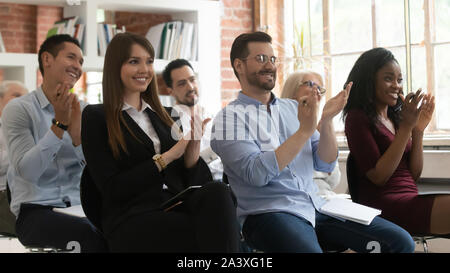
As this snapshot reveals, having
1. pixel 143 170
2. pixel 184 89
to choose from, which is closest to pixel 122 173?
pixel 143 170

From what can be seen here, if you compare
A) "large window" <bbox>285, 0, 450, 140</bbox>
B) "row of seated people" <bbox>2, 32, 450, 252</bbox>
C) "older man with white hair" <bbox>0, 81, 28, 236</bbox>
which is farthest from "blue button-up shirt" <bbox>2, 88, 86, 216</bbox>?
"large window" <bbox>285, 0, 450, 140</bbox>

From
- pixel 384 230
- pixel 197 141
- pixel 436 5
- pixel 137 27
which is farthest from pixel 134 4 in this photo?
pixel 384 230

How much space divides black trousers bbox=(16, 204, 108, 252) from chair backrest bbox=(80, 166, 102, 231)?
68mm

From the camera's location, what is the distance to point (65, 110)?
2408 millimetres

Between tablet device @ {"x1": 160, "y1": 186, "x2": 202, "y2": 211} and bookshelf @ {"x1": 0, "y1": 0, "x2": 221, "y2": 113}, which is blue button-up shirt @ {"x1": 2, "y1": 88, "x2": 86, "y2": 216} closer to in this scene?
tablet device @ {"x1": 160, "y1": 186, "x2": 202, "y2": 211}

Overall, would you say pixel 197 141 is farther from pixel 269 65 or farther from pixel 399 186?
pixel 399 186

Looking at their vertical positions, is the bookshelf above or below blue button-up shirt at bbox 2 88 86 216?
above

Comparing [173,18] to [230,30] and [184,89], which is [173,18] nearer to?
[230,30]

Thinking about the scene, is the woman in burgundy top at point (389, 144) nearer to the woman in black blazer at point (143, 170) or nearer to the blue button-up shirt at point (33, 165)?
the woman in black blazer at point (143, 170)

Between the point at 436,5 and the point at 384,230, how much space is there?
8.53 feet

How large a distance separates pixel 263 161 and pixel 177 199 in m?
0.37

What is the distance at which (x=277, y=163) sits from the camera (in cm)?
224

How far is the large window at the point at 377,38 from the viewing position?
4.31 metres

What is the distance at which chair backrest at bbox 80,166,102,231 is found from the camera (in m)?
2.19
